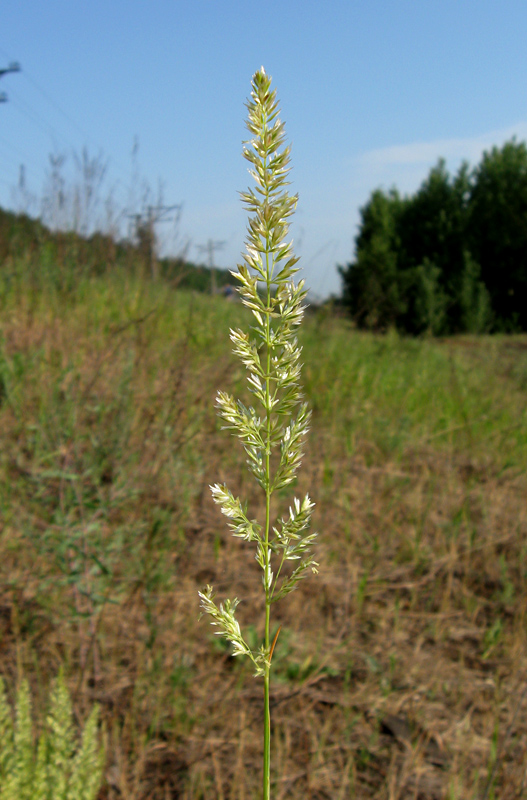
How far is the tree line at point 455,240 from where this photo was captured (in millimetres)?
19531

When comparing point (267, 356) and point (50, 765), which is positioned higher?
point (267, 356)

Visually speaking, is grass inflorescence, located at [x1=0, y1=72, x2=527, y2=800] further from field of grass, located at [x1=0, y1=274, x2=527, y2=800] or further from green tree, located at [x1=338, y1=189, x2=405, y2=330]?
green tree, located at [x1=338, y1=189, x2=405, y2=330]

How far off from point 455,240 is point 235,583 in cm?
2055

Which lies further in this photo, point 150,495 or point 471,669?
point 150,495

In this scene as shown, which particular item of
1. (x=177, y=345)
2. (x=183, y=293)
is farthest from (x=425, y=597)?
(x=183, y=293)

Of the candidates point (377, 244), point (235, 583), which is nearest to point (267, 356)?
point (235, 583)

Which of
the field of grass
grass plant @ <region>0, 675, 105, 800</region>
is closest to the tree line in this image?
the field of grass

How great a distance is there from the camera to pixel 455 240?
21234 millimetres

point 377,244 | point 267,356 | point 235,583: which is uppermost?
point 377,244

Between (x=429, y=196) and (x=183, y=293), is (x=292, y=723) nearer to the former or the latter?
(x=183, y=293)

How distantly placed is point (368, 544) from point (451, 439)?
5.09 ft

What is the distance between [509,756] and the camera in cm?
217

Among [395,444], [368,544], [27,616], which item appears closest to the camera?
[27,616]

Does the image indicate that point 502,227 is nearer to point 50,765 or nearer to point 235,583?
point 235,583
